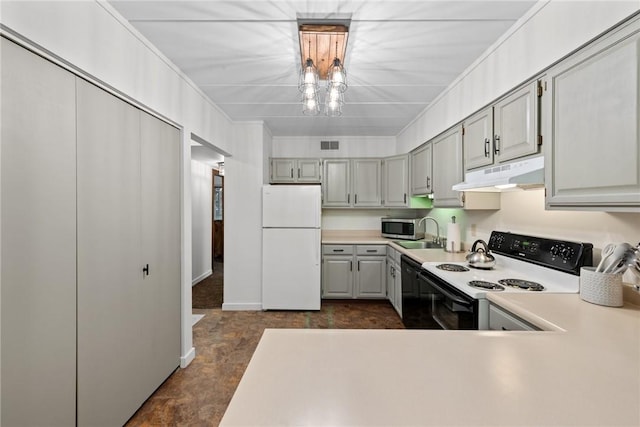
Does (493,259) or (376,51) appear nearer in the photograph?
(376,51)

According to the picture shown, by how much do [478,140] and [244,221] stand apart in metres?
2.78

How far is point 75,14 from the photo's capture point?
1310 mm

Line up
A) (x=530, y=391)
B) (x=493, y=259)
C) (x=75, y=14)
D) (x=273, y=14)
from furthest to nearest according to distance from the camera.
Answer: (x=493, y=259) < (x=273, y=14) < (x=75, y=14) < (x=530, y=391)

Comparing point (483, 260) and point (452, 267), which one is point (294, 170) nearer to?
point (452, 267)

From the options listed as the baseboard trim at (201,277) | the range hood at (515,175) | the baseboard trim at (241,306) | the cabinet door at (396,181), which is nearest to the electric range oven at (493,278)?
the range hood at (515,175)

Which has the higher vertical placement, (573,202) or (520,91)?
(520,91)

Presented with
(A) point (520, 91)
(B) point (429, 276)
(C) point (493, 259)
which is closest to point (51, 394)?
(B) point (429, 276)

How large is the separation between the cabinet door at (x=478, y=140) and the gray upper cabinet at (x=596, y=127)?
0.51 meters

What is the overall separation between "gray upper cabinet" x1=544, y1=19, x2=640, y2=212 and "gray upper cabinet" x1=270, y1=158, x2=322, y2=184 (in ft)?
9.81

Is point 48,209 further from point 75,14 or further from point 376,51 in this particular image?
point 376,51

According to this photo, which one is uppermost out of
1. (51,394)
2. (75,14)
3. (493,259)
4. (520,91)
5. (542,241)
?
(75,14)

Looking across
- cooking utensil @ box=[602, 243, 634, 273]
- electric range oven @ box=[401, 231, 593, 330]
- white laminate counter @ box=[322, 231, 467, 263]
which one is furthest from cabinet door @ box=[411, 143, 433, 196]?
cooking utensil @ box=[602, 243, 634, 273]

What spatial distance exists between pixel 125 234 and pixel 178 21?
134 cm

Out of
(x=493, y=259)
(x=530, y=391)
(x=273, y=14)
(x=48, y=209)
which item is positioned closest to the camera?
(x=530, y=391)
